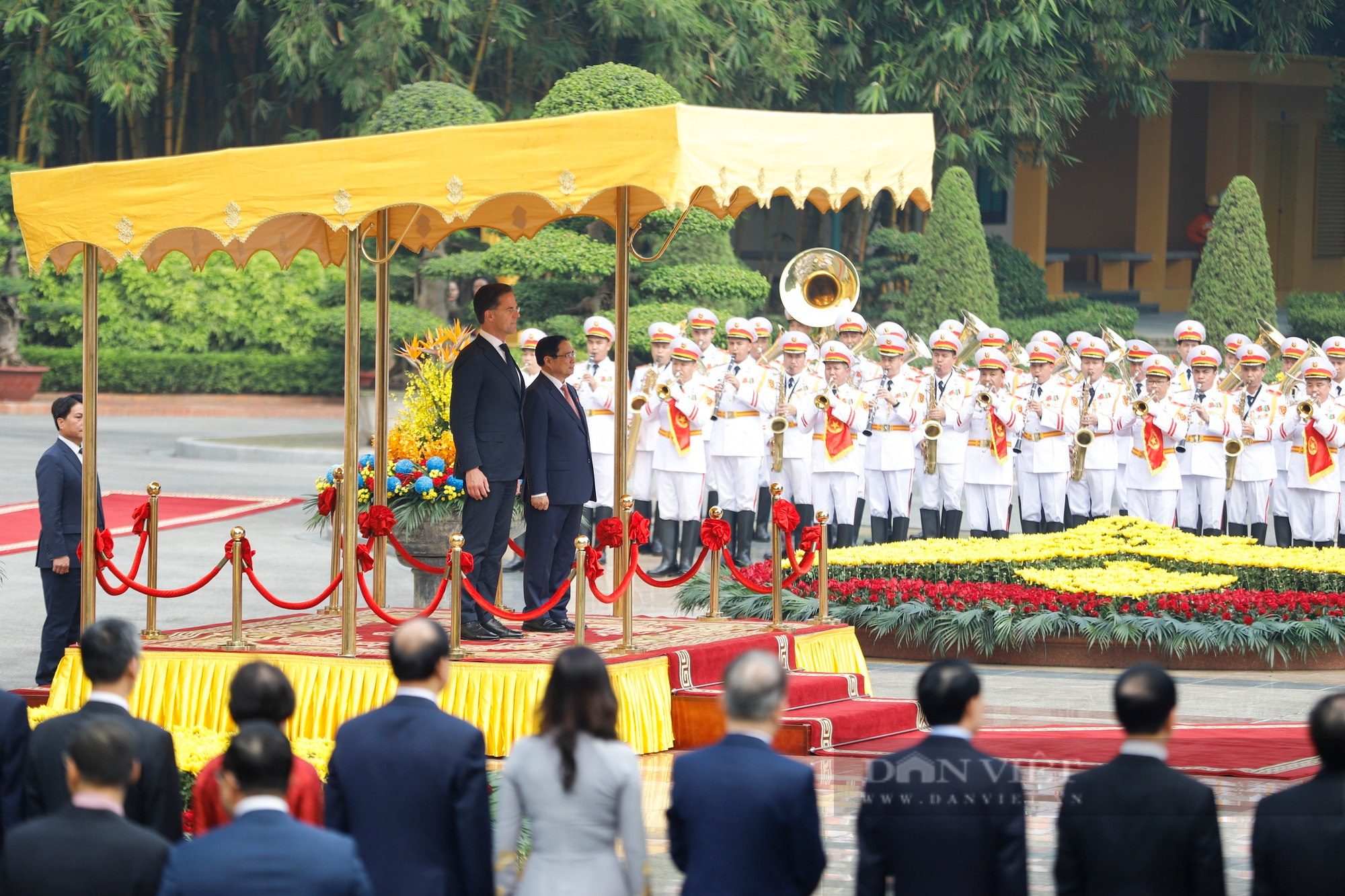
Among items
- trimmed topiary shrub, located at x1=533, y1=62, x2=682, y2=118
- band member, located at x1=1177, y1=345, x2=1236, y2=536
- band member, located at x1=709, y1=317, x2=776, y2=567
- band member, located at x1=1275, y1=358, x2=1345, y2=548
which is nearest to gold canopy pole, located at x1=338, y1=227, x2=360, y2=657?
band member, located at x1=709, y1=317, x2=776, y2=567

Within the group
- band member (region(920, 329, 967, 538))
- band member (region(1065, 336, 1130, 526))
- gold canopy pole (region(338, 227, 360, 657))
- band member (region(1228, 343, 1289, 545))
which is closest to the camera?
gold canopy pole (region(338, 227, 360, 657))

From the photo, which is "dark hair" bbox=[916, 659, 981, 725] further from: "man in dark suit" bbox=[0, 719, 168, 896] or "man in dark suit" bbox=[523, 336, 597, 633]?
"man in dark suit" bbox=[523, 336, 597, 633]

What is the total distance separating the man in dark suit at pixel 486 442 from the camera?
9.04 meters

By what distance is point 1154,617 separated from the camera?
36.9 feet

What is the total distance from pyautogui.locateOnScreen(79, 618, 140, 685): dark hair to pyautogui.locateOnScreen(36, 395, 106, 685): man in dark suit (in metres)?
4.72

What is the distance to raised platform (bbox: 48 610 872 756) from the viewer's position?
8312 millimetres

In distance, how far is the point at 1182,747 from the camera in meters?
8.70

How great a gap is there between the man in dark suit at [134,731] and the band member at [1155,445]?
11377 mm

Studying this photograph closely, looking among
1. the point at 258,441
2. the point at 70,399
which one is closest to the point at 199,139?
the point at 258,441

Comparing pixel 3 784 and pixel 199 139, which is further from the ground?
pixel 199 139

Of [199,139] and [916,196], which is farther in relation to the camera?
[199,139]

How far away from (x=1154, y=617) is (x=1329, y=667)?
106 cm

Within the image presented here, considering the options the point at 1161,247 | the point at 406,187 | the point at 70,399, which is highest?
the point at 1161,247

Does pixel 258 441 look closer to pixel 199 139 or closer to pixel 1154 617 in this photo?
pixel 199 139
